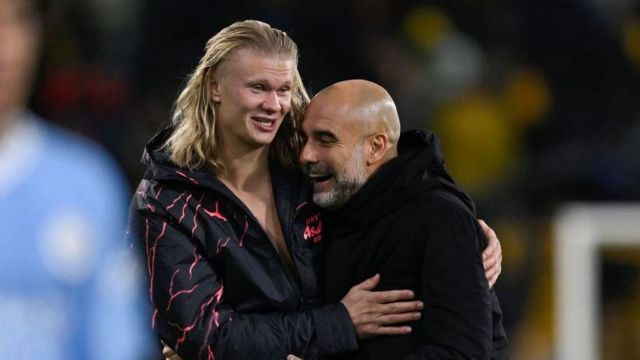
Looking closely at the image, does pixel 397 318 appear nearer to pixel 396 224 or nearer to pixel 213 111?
pixel 396 224

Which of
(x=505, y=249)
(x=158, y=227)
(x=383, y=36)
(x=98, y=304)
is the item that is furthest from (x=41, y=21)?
(x=383, y=36)

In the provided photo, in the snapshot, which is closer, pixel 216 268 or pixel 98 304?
pixel 98 304

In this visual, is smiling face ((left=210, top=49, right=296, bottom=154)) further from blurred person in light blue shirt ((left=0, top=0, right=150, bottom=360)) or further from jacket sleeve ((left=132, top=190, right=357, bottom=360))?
blurred person in light blue shirt ((left=0, top=0, right=150, bottom=360))

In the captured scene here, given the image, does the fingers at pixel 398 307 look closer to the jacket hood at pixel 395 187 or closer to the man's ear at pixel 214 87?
the jacket hood at pixel 395 187

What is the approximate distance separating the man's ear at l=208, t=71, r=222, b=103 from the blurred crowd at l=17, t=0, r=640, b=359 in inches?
100.0

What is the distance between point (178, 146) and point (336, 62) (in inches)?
120

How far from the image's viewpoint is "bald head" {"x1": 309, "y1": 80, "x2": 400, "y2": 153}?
2.51 metres

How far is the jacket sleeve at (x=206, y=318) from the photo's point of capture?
7.64 ft

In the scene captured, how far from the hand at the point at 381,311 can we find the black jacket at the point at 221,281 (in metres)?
0.03

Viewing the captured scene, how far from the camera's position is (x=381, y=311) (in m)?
2.38

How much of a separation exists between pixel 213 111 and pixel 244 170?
0.14 meters

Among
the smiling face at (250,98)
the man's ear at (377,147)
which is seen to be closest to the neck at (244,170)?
the smiling face at (250,98)

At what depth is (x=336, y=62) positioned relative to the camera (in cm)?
548

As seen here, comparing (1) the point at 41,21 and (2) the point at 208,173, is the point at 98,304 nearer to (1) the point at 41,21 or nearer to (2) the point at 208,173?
(1) the point at 41,21
